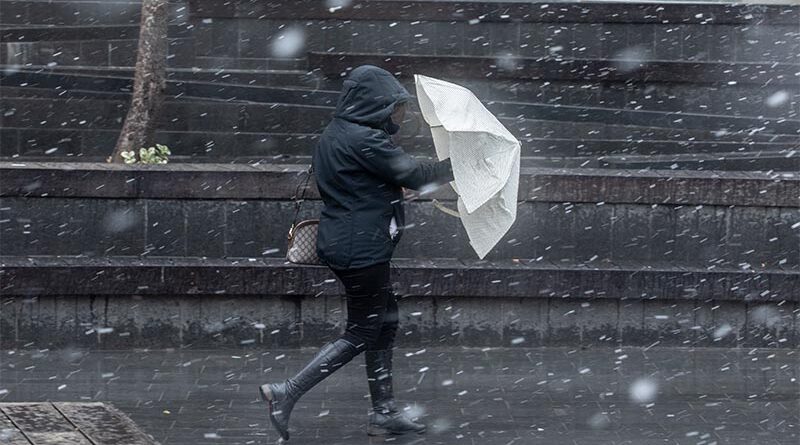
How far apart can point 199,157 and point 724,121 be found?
5.24m

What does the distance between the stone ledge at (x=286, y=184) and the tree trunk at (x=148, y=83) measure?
187 centimetres

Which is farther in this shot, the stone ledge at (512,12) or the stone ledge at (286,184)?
the stone ledge at (512,12)

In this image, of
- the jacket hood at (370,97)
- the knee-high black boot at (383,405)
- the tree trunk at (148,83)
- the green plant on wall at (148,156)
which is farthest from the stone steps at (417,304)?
the jacket hood at (370,97)

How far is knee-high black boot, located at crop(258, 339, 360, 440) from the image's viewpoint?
7.11 metres

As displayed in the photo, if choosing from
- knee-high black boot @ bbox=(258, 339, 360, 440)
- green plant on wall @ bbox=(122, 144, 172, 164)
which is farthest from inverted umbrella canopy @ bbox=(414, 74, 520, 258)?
green plant on wall @ bbox=(122, 144, 172, 164)

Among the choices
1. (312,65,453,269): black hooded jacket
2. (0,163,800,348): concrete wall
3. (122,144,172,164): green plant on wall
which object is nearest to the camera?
(312,65,453,269): black hooded jacket

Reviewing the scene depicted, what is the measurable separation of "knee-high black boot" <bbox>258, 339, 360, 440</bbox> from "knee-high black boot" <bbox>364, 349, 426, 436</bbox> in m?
0.18

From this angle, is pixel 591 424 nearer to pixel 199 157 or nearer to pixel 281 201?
pixel 281 201

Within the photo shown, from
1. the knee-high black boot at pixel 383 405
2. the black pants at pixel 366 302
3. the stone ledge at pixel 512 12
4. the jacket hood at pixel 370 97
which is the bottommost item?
the knee-high black boot at pixel 383 405

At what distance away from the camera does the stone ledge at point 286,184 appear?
9375 mm

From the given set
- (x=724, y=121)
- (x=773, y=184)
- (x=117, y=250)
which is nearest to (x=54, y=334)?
(x=117, y=250)

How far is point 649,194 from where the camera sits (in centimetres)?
970

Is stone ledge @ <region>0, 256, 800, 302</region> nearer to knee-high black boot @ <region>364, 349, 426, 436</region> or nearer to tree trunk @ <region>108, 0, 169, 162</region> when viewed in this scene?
knee-high black boot @ <region>364, 349, 426, 436</region>

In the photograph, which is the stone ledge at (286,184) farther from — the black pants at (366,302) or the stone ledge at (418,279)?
the black pants at (366,302)
